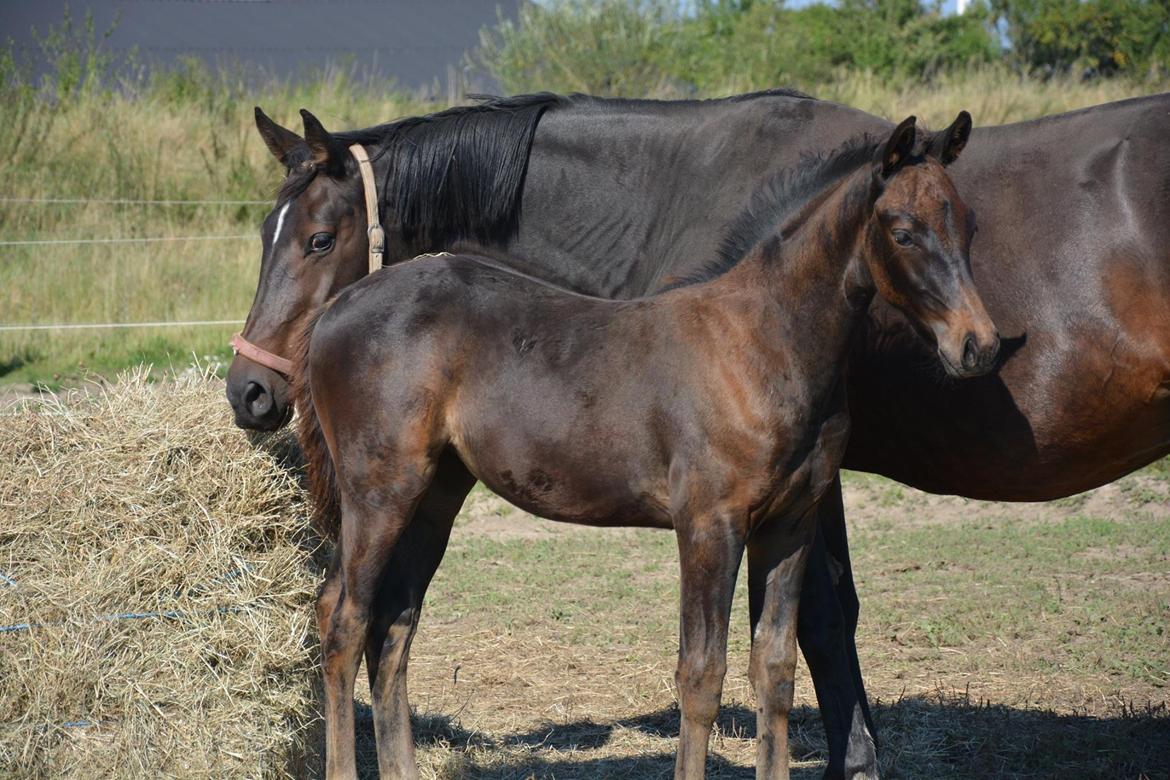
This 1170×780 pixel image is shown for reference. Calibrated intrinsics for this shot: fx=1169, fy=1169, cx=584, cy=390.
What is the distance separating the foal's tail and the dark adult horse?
0.10 metres

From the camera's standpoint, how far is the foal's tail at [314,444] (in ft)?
12.0

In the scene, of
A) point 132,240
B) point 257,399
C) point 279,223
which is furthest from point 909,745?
point 132,240

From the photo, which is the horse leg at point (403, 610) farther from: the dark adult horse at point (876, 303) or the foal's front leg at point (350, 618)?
the dark adult horse at point (876, 303)

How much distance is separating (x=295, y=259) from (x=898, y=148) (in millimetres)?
1965

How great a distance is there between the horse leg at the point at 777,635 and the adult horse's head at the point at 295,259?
1.60m

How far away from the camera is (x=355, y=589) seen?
11.4 feet

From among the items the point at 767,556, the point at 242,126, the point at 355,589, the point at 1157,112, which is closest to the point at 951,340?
the point at 767,556

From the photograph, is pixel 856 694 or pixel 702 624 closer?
pixel 702 624

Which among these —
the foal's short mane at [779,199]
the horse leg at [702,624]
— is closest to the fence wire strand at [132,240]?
the foal's short mane at [779,199]

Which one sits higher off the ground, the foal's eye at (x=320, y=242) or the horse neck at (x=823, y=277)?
the foal's eye at (x=320, y=242)

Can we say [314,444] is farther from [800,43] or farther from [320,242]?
[800,43]

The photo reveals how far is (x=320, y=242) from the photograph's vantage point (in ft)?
12.7

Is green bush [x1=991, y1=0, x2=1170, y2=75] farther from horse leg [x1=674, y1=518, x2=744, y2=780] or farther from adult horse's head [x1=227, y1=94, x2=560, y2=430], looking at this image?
horse leg [x1=674, y1=518, x2=744, y2=780]

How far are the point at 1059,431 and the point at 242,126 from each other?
1112 cm
